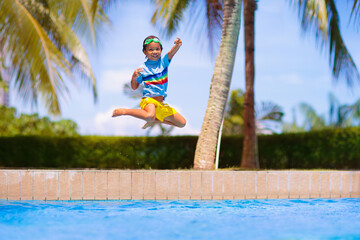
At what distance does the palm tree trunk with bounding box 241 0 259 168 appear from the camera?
12.4m

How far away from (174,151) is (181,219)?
6.37 metres

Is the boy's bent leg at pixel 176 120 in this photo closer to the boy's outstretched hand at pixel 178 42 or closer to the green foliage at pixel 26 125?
the boy's outstretched hand at pixel 178 42

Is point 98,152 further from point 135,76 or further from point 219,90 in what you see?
point 135,76

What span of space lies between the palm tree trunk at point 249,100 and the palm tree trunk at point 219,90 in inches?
74.5

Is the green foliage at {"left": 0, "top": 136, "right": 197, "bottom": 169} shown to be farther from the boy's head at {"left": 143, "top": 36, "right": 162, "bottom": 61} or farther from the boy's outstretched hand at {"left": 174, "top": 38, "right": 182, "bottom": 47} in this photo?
the boy's head at {"left": 143, "top": 36, "right": 162, "bottom": 61}

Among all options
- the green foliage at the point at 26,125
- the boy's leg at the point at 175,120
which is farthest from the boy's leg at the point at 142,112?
the green foliage at the point at 26,125

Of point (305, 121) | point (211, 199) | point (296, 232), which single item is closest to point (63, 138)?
point (211, 199)

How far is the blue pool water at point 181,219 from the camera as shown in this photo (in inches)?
242

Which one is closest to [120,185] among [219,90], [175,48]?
[219,90]

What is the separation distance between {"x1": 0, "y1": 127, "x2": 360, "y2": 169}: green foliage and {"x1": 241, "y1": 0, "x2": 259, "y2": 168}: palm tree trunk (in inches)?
33.9

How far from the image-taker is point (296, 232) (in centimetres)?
624

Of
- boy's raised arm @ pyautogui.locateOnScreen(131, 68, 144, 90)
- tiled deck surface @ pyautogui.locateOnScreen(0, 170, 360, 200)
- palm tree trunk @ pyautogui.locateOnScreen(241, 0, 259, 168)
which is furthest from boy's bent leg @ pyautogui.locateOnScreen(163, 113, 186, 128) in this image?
palm tree trunk @ pyautogui.locateOnScreen(241, 0, 259, 168)

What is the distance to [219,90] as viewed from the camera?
10641 millimetres

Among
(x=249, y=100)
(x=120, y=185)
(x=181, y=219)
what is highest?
(x=249, y=100)
